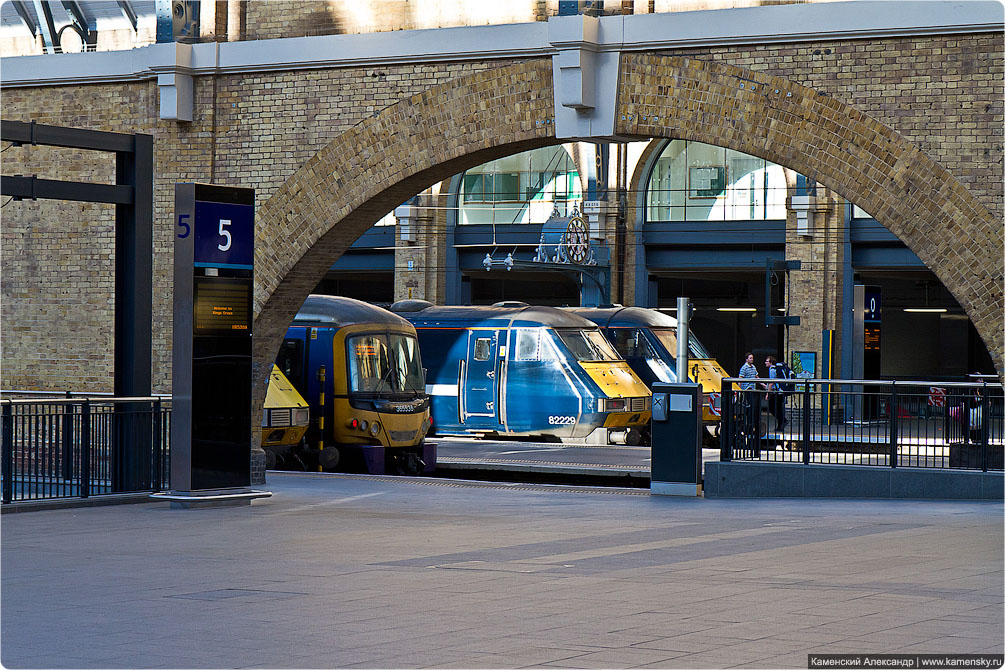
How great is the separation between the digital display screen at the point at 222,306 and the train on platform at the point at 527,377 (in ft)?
49.9

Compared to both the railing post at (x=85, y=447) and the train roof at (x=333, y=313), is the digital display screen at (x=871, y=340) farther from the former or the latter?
the railing post at (x=85, y=447)

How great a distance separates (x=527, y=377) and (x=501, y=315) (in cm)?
150

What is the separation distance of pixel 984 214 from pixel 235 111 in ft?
30.1

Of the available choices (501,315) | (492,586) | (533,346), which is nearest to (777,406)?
(492,586)

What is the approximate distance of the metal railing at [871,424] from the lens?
1612 centimetres

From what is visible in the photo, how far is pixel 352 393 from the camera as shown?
Result: 24484mm

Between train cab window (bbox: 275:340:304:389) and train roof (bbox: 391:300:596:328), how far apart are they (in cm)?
649

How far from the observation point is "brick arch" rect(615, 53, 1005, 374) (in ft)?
49.2

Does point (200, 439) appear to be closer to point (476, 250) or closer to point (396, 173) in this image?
point (396, 173)

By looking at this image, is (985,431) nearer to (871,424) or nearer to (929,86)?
(871,424)

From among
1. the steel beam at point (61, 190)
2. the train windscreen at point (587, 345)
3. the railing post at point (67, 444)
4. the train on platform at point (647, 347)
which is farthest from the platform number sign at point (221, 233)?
the train on platform at point (647, 347)

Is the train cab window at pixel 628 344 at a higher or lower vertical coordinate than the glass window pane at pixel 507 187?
lower

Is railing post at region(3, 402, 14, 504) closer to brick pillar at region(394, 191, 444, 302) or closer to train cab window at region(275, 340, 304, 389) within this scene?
train cab window at region(275, 340, 304, 389)

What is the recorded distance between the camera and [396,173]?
17.5 m
